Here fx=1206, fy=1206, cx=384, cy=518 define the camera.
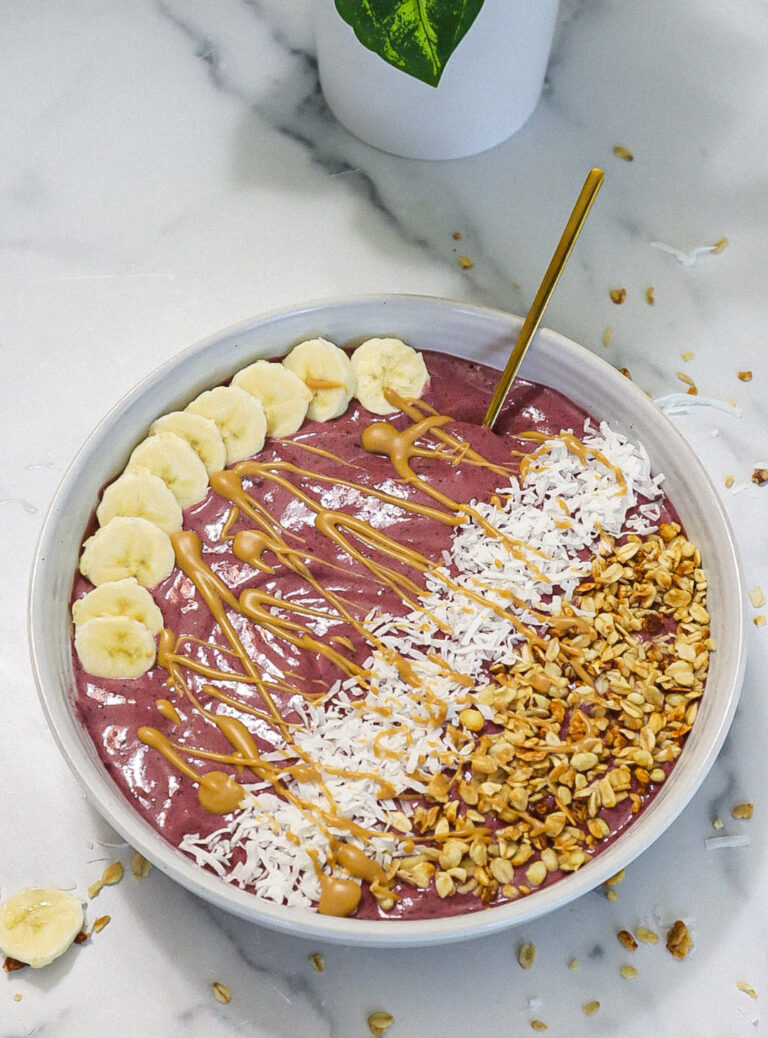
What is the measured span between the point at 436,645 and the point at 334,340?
0.63 metres

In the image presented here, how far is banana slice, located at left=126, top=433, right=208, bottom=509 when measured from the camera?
2.07m

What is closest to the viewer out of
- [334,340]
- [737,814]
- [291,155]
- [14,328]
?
[737,814]

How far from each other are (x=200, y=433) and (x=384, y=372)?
1.15ft

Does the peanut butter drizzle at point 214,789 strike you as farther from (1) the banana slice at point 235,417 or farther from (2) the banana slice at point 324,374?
(2) the banana slice at point 324,374

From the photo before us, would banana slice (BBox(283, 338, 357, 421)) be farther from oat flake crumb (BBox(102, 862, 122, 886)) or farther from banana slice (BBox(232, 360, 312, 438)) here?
oat flake crumb (BBox(102, 862, 122, 886))

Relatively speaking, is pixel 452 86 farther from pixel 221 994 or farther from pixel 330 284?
pixel 221 994

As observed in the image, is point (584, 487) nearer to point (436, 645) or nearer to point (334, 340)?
point (436, 645)

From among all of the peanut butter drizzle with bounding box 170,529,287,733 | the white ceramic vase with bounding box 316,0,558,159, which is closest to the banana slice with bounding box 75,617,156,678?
the peanut butter drizzle with bounding box 170,529,287,733

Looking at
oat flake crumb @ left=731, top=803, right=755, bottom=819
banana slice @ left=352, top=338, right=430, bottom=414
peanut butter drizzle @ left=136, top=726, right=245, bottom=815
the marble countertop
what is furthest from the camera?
banana slice @ left=352, top=338, right=430, bottom=414

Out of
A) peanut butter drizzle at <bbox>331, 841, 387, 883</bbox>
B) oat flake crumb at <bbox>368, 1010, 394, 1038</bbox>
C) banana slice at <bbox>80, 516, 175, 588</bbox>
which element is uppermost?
banana slice at <bbox>80, 516, 175, 588</bbox>

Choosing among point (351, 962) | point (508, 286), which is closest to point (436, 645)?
point (351, 962)

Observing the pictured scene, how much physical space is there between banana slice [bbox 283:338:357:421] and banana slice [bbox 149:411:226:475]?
19 centimetres

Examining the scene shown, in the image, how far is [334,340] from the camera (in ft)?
7.29

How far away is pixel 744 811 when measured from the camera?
207 cm
